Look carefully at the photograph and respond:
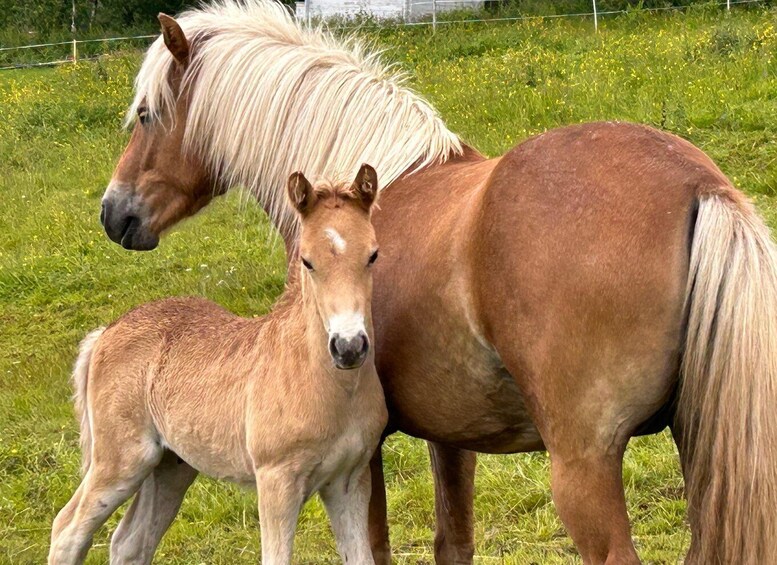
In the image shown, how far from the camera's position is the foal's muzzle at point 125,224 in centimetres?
438

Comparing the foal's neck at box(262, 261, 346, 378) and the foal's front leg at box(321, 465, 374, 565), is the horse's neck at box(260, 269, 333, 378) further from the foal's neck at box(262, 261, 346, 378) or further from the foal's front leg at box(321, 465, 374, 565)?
the foal's front leg at box(321, 465, 374, 565)

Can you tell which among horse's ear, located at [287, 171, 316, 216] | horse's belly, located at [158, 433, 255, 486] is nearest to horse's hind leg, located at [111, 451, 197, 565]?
horse's belly, located at [158, 433, 255, 486]

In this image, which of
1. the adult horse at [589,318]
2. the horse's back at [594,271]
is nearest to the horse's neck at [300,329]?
the adult horse at [589,318]

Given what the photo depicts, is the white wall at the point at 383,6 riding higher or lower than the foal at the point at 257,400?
lower

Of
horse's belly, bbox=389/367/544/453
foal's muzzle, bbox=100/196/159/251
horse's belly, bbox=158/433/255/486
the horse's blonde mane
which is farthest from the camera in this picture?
foal's muzzle, bbox=100/196/159/251

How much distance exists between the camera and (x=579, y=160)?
9.84 ft

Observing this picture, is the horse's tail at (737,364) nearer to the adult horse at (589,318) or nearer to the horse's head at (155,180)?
the adult horse at (589,318)

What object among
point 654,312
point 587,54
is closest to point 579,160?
point 654,312

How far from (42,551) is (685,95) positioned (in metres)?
7.24

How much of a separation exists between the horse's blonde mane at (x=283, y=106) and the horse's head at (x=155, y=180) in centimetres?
4

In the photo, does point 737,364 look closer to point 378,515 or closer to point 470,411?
point 470,411

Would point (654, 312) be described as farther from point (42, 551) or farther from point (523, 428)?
point (42, 551)

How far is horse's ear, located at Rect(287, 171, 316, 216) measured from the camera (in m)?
3.27

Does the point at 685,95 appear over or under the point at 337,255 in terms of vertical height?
under
